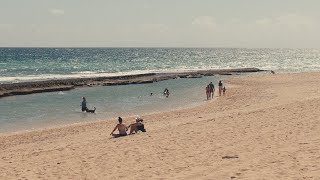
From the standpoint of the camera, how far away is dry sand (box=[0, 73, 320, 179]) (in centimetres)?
1038

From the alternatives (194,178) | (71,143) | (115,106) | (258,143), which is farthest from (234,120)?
(115,106)

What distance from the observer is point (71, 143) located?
1659 centimetres

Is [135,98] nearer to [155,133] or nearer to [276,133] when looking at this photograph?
[155,133]

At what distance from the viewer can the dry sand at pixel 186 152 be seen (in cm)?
1038

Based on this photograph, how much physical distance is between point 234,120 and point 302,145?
662cm

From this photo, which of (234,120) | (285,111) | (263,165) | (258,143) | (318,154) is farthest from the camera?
(285,111)

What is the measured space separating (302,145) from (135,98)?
91.8ft

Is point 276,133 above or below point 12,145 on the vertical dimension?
above

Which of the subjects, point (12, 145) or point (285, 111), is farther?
point (285, 111)

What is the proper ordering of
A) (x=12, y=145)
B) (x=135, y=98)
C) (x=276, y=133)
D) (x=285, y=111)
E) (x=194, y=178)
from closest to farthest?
(x=194, y=178) → (x=276, y=133) → (x=12, y=145) → (x=285, y=111) → (x=135, y=98)

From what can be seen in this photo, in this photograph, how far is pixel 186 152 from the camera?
42.2ft

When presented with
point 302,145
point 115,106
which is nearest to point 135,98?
point 115,106

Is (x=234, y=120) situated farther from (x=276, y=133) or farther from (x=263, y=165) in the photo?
(x=263, y=165)

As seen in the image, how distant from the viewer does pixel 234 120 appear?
19.0m
